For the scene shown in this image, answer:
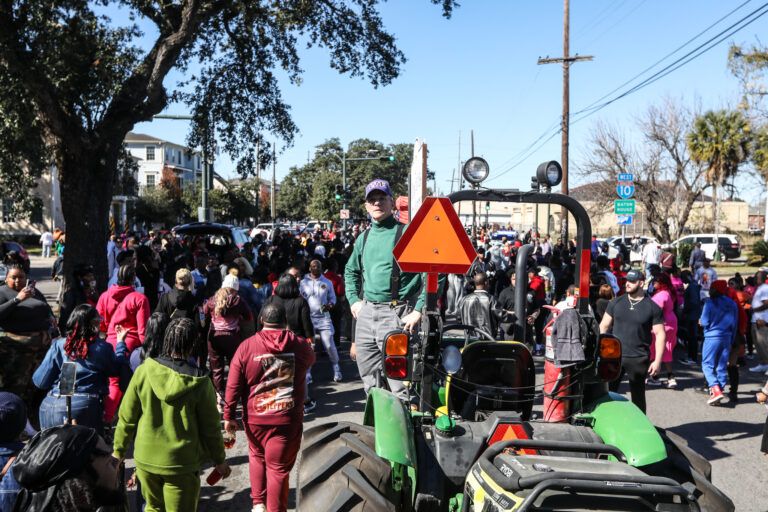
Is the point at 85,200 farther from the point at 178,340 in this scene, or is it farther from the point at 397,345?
the point at 397,345

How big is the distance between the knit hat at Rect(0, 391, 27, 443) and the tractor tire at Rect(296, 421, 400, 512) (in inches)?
61.2

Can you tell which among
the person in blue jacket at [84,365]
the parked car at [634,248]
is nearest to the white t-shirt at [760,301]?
the person in blue jacket at [84,365]

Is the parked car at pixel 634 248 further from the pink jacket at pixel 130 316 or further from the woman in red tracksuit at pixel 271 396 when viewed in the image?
the woman in red tracksuit at pixel 271 396

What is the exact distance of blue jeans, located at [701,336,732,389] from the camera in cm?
860

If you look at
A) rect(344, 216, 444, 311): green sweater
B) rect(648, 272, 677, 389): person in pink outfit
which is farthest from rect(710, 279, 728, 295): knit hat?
rect(344, 216, 444, 311): green sweater

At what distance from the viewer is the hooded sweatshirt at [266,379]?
441 cm

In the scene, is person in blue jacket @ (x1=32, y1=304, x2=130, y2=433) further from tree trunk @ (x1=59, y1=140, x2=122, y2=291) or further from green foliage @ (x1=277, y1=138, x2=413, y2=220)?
green foliage @ (x1=277, y1=138, x2=413, y2=220)

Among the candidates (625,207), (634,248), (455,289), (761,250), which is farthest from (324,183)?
(455,289)

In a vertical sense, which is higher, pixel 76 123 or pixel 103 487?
pixel 76 123

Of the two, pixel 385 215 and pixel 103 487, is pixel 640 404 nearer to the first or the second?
pixel 385 215

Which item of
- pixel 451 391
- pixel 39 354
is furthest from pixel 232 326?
pixel 451 391

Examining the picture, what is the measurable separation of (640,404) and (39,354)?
21.4ft

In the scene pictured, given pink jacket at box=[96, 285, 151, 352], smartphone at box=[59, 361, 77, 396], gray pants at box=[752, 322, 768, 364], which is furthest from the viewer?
gray pants at box=[752, 322, 768, 364]

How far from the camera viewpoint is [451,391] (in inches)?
167
